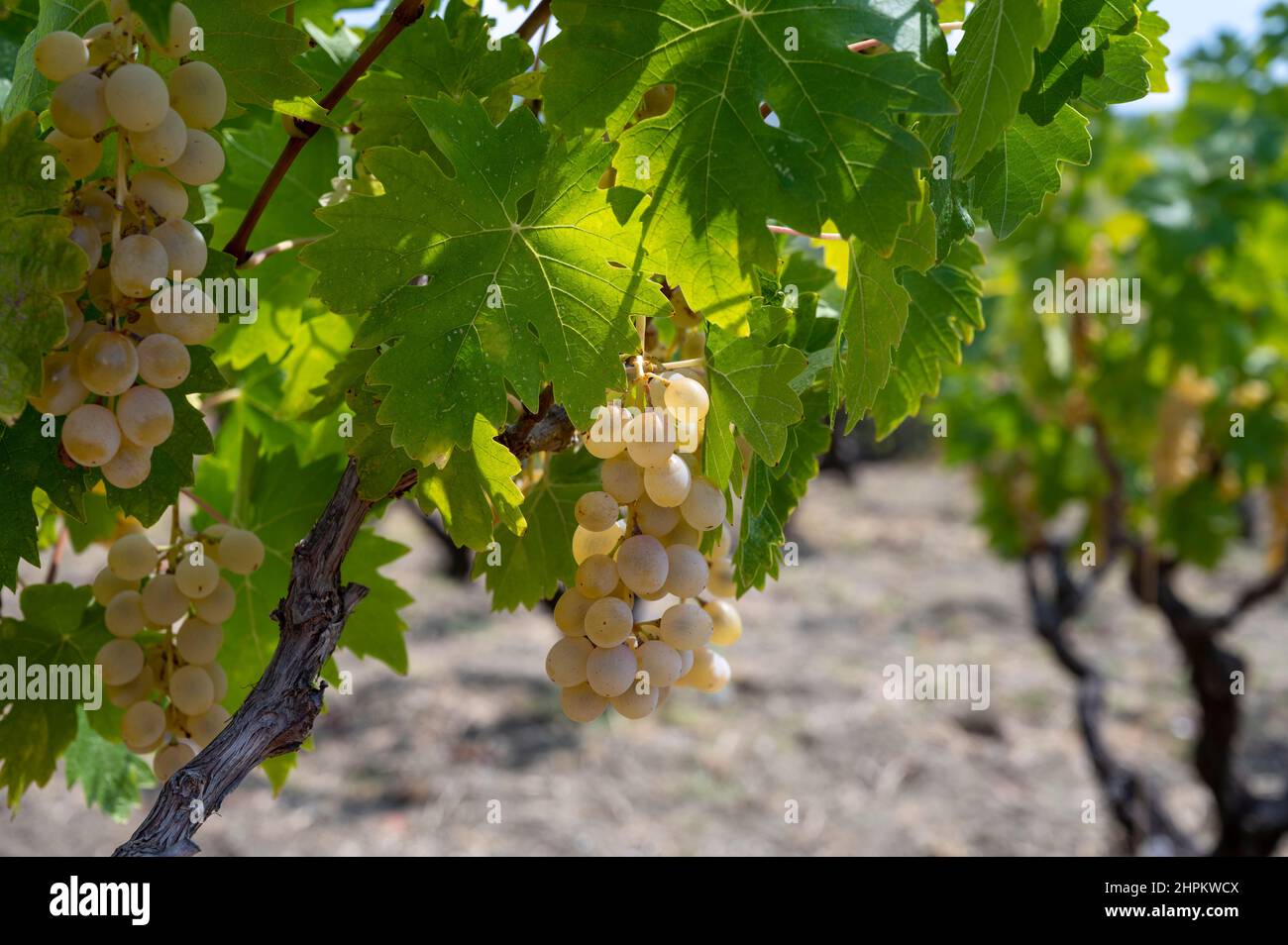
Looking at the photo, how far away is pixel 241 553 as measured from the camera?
880mm

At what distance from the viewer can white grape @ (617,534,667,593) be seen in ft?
2.49

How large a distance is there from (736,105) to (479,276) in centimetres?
18

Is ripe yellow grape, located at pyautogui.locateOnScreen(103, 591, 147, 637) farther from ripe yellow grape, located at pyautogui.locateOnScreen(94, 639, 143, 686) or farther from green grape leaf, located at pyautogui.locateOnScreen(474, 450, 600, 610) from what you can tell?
green grape leaf, located at pyautogui.locateOnScreen(474, 450, 600, 610)

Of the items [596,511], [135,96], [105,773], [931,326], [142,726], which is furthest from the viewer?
[105,773]

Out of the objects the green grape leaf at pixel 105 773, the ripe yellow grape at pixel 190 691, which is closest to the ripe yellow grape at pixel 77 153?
the ripe yellow grape at pixel 190 691

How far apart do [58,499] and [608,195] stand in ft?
1.28

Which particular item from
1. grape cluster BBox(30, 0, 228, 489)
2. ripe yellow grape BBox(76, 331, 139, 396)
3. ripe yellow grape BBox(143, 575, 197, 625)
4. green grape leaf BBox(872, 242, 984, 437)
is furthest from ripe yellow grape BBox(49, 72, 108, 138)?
green grape leaf BBox(872, 242, 984, 437)

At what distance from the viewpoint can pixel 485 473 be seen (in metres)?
0.71

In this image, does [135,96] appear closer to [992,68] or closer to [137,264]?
[137,264]

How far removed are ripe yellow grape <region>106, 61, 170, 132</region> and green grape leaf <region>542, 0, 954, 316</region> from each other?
22 centimetres

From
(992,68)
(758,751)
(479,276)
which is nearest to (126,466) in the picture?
(479,276)

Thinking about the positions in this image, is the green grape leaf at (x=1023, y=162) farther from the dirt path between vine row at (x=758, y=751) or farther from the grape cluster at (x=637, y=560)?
the dirt path between vine row at (x=758, y=751)
